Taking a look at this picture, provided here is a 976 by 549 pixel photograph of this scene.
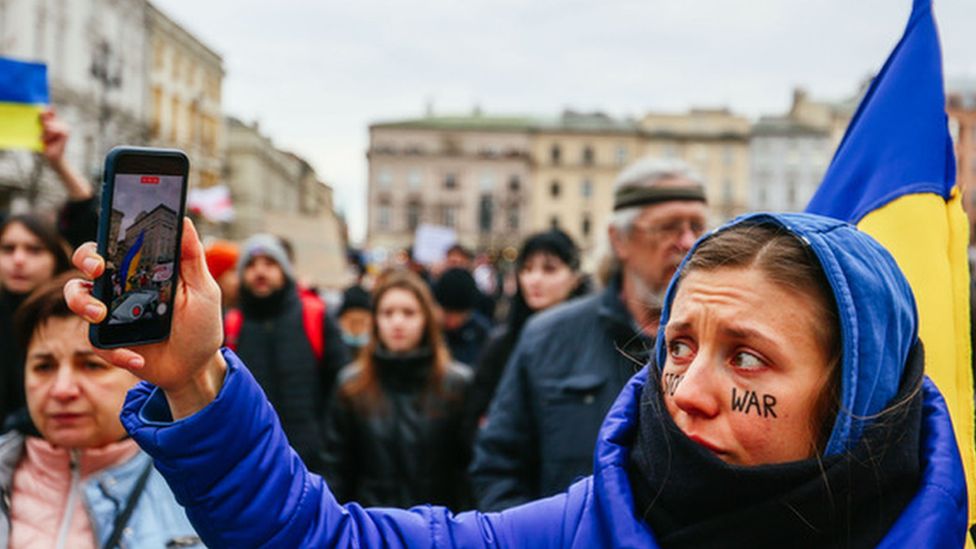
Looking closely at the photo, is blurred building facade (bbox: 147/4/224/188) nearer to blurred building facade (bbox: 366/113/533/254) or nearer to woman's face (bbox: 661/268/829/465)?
blurred building facade (bbox: 366/113/533/254)

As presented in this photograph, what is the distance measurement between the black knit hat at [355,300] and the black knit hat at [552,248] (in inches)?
114

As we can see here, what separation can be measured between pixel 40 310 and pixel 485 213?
62.0 meters

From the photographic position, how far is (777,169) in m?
70.9

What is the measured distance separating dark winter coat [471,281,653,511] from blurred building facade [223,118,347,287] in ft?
22.0

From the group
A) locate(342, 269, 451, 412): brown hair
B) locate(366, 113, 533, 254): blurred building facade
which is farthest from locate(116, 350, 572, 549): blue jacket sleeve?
locate(366, 113, 533, 254): blurred building facade

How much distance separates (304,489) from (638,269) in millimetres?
1770

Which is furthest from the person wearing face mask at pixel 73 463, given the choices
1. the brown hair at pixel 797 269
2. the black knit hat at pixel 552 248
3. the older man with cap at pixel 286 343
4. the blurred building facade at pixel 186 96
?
the blurred building facade at pixel 186 96

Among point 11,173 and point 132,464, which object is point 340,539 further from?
point 11,173

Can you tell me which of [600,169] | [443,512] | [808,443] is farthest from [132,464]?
[600,169]

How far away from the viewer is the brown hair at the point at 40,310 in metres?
2.23

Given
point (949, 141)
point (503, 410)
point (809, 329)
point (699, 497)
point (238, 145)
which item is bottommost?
point (503, 410)

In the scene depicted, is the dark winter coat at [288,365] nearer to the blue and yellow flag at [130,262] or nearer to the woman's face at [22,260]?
the woman's face at [22,260]

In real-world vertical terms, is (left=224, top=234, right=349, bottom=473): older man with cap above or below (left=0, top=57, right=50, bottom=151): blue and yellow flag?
below

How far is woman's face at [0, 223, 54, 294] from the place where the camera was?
3637 millimetres
